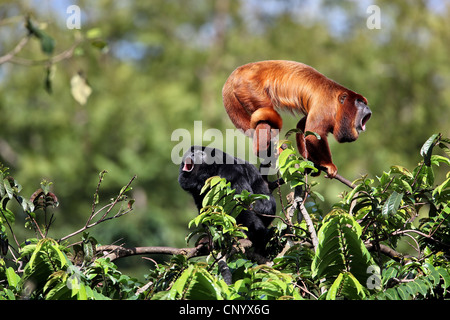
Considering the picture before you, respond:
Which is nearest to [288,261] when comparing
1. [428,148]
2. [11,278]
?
[428,148]

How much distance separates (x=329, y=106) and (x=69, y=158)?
547 inches

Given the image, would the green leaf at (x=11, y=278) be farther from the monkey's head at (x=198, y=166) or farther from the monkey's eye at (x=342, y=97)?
the monkey's eye at (x=342, y=97)

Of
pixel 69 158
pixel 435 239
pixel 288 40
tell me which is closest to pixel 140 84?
pixel 69 158

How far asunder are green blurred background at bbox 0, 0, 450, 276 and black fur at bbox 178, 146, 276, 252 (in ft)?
33.7

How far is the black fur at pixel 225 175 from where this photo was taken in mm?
4086

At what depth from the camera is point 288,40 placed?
57.0 feet

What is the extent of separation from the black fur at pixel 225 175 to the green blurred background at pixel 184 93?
10.3 meters

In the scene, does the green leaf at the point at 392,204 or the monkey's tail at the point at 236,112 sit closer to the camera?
the green leaf at the point at 392,204

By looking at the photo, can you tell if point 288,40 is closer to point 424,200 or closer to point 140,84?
point 140,84

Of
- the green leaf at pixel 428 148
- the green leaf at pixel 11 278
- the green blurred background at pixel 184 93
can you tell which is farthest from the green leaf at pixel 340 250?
the green blurred background at pixel 184 93

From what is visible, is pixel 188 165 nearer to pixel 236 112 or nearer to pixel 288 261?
pixel 236 112

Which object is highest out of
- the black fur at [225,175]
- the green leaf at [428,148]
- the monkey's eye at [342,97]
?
the monkey's eye at [342,97]

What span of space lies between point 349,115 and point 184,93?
14588mm
